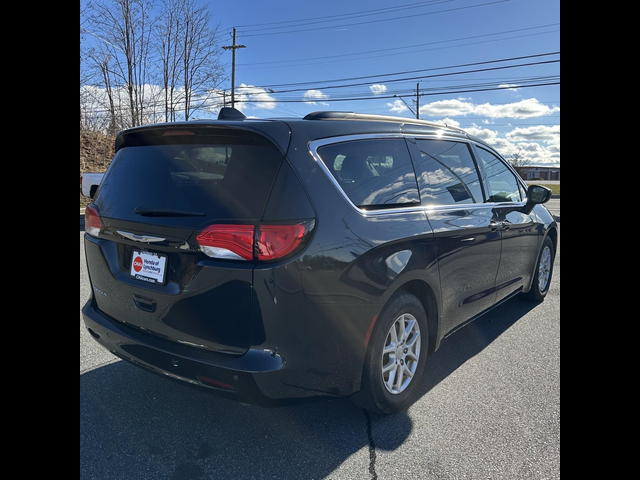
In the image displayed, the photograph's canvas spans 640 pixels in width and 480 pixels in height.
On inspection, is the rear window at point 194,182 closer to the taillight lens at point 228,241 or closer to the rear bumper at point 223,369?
the taillight lens at point 228,241

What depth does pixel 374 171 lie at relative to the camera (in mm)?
2801

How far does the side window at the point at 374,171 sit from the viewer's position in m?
2.53

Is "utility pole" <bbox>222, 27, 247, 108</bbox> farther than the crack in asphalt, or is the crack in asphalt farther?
"utility pole" <bbox>222, 27, 247, 108</bbox>

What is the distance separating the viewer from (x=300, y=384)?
2.29 meters

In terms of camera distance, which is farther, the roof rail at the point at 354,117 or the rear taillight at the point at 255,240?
the roof rail at the point at 354,117

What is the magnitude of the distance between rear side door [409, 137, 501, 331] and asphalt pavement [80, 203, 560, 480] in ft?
1.91

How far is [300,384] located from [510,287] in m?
2.73

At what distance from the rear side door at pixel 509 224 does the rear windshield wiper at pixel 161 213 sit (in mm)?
2594

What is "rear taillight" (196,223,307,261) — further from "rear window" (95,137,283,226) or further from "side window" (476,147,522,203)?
"side window" (476,147,522,203)

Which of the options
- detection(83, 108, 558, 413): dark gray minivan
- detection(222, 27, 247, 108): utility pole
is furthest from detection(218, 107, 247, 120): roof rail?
detection(222, 27, 247, 108): utility pole

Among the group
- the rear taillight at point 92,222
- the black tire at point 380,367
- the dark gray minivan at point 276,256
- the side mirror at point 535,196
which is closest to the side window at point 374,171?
the dark gray minivan at point 276,256

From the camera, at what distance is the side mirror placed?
4.29 m
